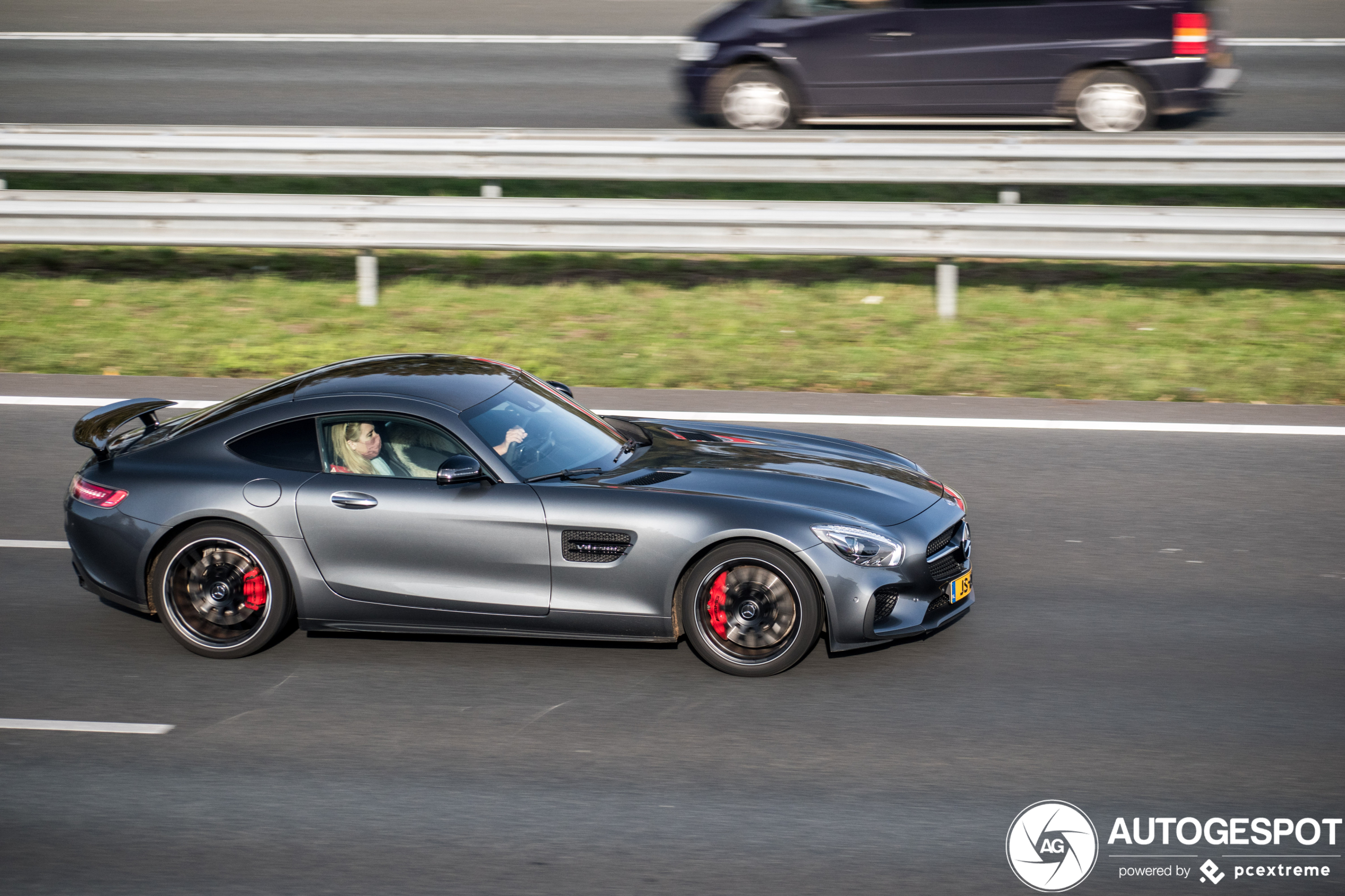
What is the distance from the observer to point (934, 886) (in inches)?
180

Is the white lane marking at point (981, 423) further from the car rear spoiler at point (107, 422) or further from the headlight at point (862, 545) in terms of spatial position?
the headlight at point (862, 545)

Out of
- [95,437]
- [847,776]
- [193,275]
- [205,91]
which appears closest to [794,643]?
[847,776]

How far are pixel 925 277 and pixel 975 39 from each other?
3.22m

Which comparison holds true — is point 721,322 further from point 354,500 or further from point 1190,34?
point 354,500

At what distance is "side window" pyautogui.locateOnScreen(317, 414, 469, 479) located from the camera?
633 cm

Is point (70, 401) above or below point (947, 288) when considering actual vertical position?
below

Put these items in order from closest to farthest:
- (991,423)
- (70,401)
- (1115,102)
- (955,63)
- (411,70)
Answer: (991,423)
(70,401)
(1115,102)
(955,63)
(411,70)

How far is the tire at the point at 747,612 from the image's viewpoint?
602cm

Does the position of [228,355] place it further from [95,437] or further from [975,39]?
[975,39]

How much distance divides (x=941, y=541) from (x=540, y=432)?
75.3 inches

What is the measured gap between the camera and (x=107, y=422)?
7020mm

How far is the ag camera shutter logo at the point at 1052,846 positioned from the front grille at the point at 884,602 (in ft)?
3.80

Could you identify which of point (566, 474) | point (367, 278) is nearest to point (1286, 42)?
point (367, 278)

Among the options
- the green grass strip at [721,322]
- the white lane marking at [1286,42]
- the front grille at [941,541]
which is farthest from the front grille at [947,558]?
the white lane marking at [1286,42]
